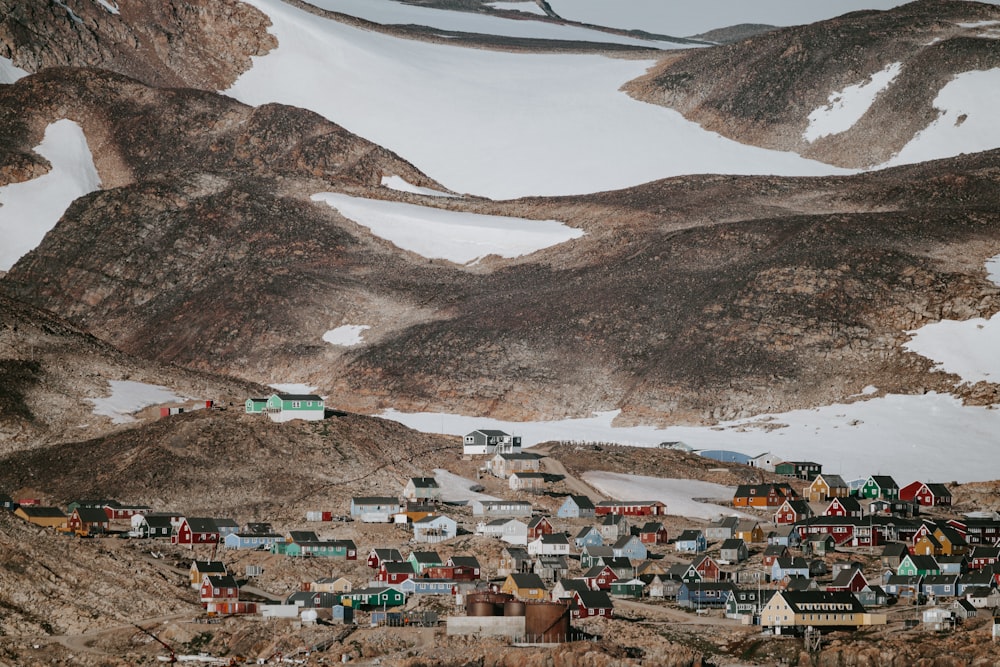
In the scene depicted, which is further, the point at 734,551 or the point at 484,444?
the point at 484,444

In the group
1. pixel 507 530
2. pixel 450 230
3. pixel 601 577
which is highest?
pixel 450 230

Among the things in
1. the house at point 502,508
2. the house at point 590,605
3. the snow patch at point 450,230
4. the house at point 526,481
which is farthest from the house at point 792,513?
the snow patch at point 450,230

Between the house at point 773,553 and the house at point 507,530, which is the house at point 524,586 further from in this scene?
the house at point 507,530

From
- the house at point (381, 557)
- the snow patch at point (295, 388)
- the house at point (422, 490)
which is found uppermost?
the snow patch at point (295, 388)

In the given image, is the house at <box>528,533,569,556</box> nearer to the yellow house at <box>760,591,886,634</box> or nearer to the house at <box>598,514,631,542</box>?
the house at <box>598,514,631,542</box>

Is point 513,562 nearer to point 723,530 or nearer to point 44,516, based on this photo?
point 723,530

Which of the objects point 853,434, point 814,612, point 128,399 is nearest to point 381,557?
point 814,612

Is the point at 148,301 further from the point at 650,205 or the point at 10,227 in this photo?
the point at 650,205
